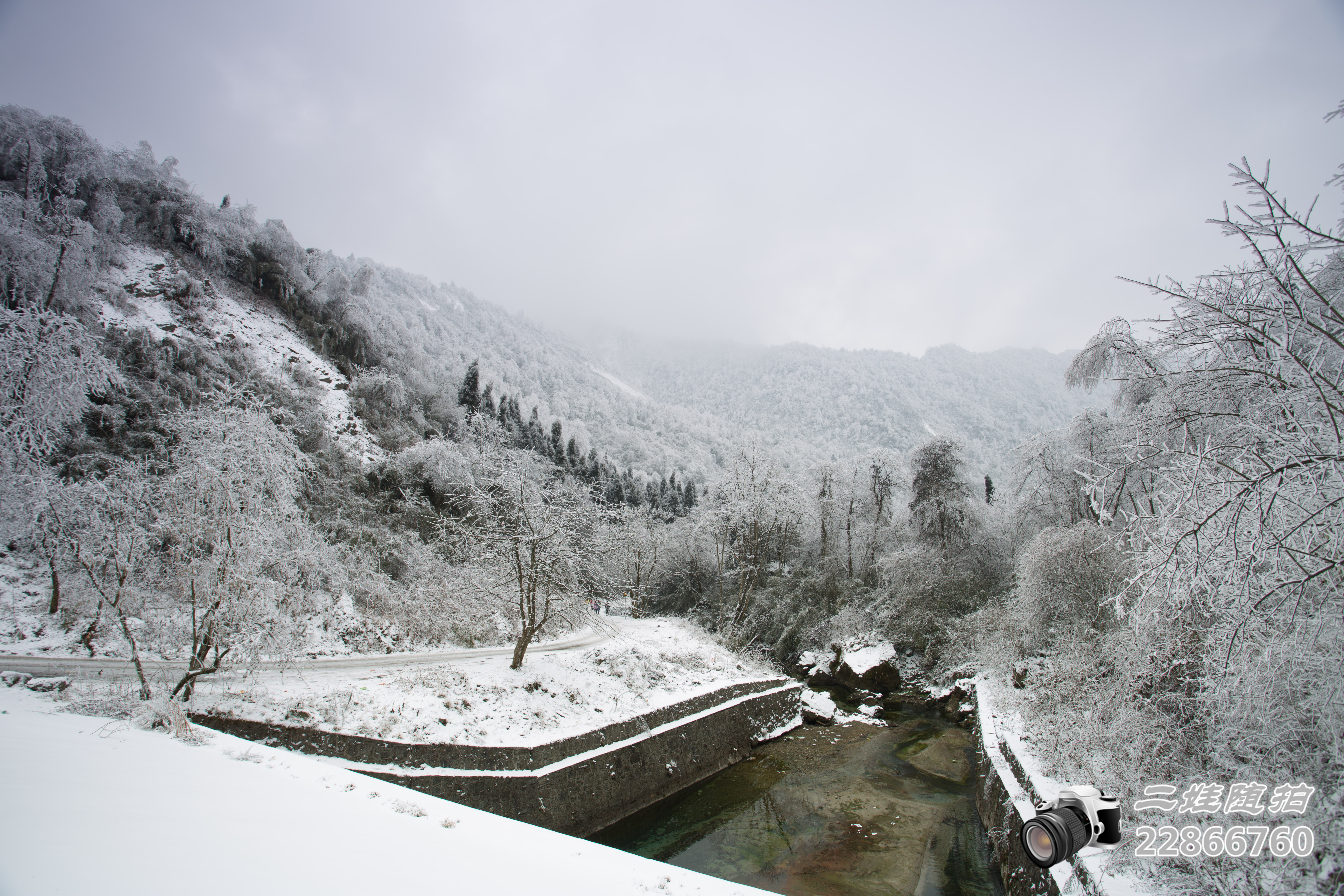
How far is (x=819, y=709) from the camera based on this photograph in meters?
18.6

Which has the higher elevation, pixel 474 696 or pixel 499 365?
pixel 499 365

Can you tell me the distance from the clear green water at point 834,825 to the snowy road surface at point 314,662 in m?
6.10

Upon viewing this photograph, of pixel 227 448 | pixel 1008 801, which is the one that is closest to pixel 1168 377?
pixel 1008 801

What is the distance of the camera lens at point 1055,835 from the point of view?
96.1 inches

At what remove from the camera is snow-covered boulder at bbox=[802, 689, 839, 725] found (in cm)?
1798

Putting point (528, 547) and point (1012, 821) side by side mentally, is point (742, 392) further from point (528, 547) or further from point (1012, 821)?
point (1012, 821)

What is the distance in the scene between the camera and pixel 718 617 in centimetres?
2672

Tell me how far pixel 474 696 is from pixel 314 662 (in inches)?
198

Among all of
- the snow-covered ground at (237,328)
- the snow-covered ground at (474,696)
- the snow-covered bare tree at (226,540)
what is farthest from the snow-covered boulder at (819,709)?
the snow-covered ground at (237,328)

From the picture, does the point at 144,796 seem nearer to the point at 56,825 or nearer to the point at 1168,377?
the point at 56,825

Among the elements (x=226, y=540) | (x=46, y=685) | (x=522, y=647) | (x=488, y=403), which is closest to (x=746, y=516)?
(x=522, y=647)

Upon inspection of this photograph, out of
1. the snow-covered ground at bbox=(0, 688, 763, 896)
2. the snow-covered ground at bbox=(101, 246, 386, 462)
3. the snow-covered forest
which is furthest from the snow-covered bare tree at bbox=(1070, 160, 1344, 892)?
the snow-covered ground at bbox=(101, 246, 386, 462)

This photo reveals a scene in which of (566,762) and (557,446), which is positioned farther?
(557,446)

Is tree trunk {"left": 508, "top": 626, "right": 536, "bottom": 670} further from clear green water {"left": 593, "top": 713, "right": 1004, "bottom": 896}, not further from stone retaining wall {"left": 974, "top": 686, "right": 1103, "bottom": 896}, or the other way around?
stone retaining wall {"left": 974, "top": 686, "right": 1103, "bottom": 896}
